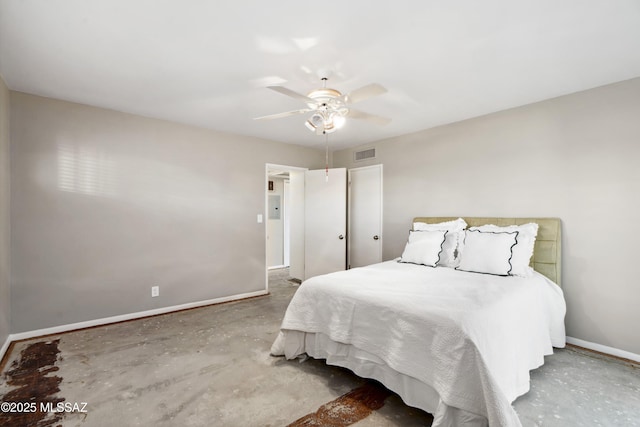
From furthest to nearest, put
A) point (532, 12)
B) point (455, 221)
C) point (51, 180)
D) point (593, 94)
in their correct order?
point (455, 221), point (51, 180), point (593, 94), point (532, 12)

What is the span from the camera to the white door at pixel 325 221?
4789mm

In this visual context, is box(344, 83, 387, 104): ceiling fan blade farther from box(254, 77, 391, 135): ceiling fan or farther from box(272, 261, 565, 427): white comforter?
box(272, 261, 565, 427): white comforter

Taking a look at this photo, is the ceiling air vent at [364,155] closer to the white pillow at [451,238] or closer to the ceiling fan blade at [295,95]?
the white pillow at [451,238]

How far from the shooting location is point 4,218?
270 centimetres

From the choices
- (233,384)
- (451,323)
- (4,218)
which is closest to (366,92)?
(451,323)

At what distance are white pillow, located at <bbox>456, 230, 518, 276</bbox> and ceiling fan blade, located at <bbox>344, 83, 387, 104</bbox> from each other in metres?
1.90

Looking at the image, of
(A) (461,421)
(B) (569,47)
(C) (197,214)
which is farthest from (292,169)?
(A) (461,421)

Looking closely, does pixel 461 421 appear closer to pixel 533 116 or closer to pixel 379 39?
pixel 379 39

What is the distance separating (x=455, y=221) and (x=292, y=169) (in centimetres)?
268

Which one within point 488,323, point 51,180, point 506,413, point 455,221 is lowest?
point 506,413

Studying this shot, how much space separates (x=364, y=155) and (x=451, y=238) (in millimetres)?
2108

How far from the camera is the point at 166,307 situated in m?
3.78

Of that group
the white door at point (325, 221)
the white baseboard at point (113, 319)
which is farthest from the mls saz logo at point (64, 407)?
the white door at point (325, 221)

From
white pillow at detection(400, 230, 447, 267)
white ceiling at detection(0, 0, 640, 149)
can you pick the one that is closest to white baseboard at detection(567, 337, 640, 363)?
white pillow at detection(400, 230, 447, 267)
